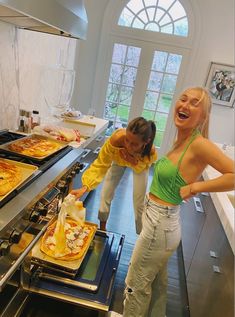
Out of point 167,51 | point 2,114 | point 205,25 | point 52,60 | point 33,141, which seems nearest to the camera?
point 33,141

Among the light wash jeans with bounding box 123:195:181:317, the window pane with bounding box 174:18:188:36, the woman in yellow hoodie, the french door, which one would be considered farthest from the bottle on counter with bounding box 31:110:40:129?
the window pane with bounding box 174:18:188:36

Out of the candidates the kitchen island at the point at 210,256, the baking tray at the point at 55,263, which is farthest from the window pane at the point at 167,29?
the baking tray at the point at 55,263

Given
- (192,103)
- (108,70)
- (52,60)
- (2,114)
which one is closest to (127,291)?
(192,103)

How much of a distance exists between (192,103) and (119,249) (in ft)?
3.41

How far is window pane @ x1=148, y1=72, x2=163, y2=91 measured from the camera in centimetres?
390

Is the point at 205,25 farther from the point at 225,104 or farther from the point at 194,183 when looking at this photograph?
the point at 194,183

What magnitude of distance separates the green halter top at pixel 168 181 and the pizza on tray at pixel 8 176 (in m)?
0.57

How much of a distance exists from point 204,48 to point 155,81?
79 centimetres

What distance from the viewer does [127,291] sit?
1302 millimetres

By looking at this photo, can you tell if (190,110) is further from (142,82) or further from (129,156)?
(142,82)

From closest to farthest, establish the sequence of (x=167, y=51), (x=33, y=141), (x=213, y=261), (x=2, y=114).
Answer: (x=213, y=261)
(x=33, y=141)
(x=2, y=114)
(x=167, y=51)

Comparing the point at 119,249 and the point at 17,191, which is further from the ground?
the point at 17,191

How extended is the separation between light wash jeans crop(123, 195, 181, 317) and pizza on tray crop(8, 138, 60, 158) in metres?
0.62

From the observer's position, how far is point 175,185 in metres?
1.08
